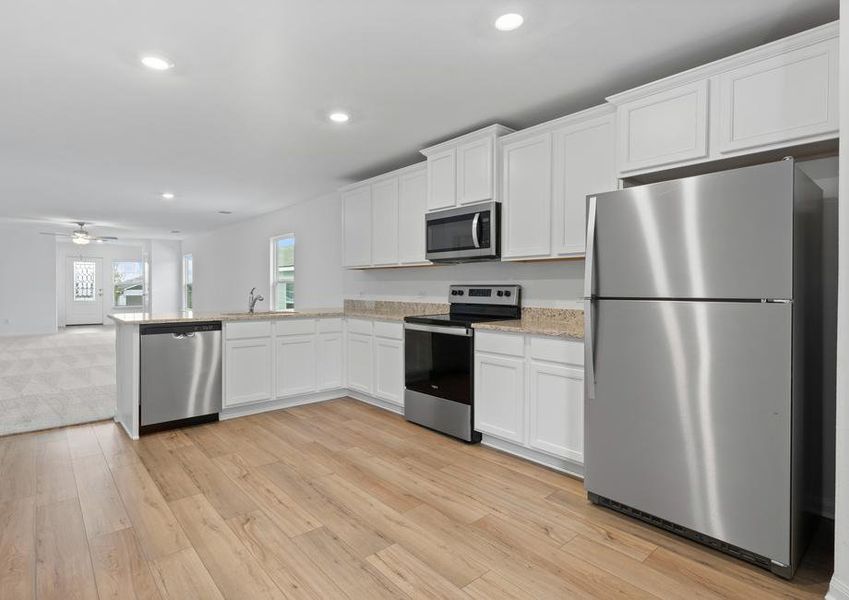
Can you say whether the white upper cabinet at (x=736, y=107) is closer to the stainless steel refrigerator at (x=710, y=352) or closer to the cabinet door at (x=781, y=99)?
the cabinet door at (x=781, y=99)

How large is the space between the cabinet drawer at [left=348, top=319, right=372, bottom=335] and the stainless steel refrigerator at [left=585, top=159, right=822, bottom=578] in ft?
8.02

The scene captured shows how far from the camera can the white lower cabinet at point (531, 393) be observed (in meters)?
2.72

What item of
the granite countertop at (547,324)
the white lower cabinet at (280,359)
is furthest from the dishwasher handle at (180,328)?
the granite countertop at (547,324)

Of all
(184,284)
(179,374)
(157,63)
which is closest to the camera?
(157,63)

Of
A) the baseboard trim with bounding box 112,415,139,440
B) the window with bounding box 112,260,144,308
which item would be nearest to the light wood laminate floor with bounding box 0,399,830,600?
the baseboard trim with bounding box 112,415,139,440

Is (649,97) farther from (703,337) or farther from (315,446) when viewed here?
(315,446)

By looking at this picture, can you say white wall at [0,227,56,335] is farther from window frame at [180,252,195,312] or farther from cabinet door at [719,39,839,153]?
cabinet door at [719,39,839,153]

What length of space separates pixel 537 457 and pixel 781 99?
2.34 m

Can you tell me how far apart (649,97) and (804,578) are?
2.36 m

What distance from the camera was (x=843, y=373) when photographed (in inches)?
65.7

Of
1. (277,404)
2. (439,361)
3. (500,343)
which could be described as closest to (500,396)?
(500,343)

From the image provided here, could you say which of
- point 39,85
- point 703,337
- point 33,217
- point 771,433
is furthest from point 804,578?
point 33,217

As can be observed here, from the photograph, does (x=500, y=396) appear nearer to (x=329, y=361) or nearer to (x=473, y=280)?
(x=473, y=280)

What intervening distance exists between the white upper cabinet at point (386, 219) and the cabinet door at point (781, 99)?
2.38 m
